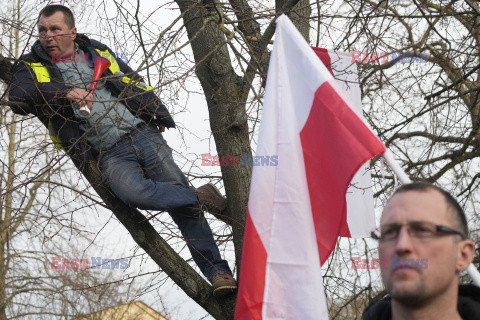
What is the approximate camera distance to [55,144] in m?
5.40

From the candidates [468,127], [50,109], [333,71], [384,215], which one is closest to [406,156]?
[468,127]

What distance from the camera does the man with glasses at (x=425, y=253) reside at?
2.93 meters

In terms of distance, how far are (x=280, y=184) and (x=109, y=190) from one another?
183cm

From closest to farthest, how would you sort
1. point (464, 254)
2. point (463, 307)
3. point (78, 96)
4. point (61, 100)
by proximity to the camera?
point (464, 254) < point (463, 307) < point (78, 96) < point (61, 100)

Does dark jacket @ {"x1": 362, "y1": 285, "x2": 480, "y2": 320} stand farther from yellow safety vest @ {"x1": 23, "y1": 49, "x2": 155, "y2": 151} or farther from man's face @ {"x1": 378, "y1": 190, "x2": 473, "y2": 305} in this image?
yellow safety vest @ {"x1": 23, "y1": 49, "x2": 155, "y2": 151}

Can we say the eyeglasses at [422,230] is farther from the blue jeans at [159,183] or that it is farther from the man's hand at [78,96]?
the man's hand at [78,96]

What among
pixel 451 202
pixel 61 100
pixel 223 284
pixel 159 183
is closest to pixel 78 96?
pixel 61 100

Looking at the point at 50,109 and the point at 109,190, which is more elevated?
the point at 50,109

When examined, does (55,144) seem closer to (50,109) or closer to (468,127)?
(50,109)

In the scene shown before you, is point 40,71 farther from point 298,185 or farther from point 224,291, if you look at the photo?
point 298,185

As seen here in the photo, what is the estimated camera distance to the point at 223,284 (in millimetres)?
5262

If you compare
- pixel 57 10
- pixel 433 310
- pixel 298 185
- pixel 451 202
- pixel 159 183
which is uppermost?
pixel 57 10

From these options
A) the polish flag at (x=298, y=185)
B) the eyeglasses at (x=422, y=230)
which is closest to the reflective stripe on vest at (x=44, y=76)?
the polish flag at (x=298, y=185)

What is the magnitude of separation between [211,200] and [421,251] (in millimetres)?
2752
